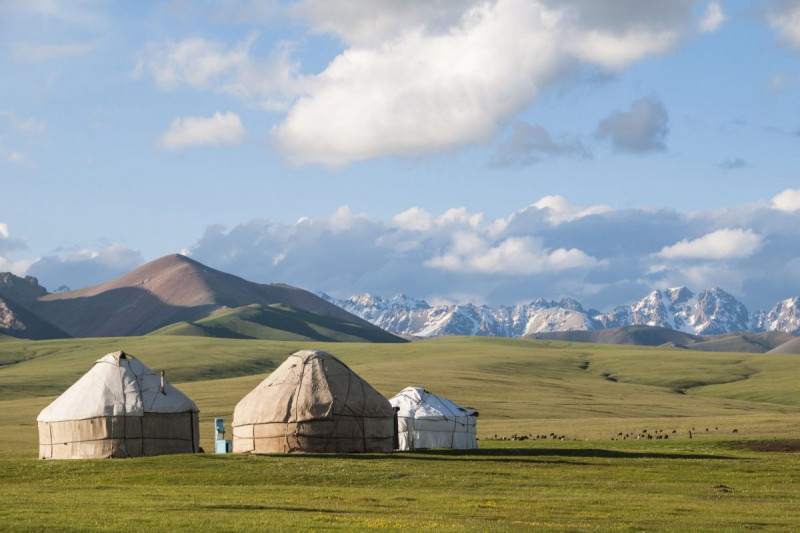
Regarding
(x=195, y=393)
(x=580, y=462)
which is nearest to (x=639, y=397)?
(x=195, y=393)

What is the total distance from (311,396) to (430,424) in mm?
10277

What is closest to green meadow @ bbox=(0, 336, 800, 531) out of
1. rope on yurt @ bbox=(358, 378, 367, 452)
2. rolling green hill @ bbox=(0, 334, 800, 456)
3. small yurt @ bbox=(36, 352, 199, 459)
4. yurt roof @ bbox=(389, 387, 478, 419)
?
rope on yurt @ bbox=(358, 378, 367, 452)

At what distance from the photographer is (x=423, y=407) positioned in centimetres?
5250

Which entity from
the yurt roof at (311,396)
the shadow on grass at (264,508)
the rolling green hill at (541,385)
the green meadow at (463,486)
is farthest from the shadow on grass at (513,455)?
the rolling green hill at (541,385)

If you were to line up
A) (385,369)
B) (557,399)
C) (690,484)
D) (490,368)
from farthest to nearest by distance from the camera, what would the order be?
(490,368) < (385,369) < (557,399) < (690,484)

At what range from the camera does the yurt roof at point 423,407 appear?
52250 millimetres

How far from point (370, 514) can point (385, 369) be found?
12009cm

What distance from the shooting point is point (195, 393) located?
111625 millimetres

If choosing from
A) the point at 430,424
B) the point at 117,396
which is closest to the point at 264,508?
the point at 117,396

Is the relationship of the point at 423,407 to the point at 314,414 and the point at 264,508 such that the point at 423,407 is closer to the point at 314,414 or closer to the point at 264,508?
the point at 314,414

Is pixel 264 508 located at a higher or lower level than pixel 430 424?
lower

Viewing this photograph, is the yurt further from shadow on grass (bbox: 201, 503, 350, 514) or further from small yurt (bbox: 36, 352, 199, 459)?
shadow on grass (bbox: 201, 503, 350, 514)

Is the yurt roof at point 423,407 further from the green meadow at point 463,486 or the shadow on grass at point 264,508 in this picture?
the shadow on grass at point 264,508

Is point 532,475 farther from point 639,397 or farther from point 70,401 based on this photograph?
point 639,397
